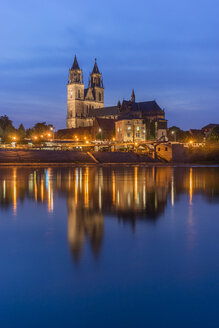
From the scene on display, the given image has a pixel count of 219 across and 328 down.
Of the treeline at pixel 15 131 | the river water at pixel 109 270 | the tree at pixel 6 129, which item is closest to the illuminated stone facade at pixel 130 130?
the treeline at pixel 15 131

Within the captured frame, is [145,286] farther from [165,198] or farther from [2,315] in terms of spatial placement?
[165,198]

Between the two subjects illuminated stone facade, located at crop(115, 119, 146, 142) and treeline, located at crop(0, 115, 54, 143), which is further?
illuminated stone facade, located at crop(115, 119, 146, 142)

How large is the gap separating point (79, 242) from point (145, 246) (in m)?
1.90

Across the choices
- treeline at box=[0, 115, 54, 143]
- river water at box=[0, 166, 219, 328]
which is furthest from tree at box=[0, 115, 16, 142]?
river water at box=[0, 166, 219, 328]

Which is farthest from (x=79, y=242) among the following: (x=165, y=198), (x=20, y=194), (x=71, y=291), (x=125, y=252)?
(x=20, y=194)

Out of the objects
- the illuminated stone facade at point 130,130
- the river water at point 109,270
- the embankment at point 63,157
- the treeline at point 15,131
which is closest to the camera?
the river water at point 109,270

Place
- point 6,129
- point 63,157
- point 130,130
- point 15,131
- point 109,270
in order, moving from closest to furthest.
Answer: point 109,270
point 63,157
point 6,129
point 15,131
point 130,130

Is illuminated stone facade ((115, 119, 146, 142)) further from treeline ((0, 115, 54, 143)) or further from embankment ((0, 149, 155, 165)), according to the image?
embankment ((0, 149, 155, 165))

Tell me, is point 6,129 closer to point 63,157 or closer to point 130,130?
point 130,130

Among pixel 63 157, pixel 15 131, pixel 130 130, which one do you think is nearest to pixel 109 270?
pixel 63 157

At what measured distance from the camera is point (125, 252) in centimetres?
894

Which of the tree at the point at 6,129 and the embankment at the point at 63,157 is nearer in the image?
the embankment at the point at 63,157

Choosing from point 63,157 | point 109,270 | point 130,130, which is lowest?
point 109,270

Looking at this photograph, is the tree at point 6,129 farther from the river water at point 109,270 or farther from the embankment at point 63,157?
the river water at point 109,270
